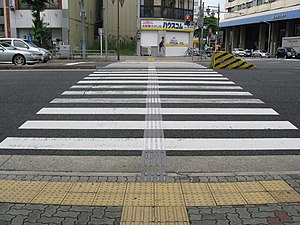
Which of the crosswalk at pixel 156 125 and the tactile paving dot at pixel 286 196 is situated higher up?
the crosswalk at pixel 156 125

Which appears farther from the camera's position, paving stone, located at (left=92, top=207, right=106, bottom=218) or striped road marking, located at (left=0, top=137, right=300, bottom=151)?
striped road marking, located at (left=0, top=137, right=300, bottom=151)

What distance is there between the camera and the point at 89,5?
44.4 meters

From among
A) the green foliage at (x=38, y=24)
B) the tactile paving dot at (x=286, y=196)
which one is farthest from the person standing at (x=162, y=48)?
the tactile paving dot at (x=286, y=196)

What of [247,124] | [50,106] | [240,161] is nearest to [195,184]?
[240,161]

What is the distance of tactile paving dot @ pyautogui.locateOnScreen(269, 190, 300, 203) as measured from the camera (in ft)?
13.3

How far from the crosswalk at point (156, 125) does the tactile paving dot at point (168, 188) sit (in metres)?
1.12

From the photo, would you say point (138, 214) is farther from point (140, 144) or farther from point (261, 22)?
point (261, 22)

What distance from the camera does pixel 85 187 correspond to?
4.35m

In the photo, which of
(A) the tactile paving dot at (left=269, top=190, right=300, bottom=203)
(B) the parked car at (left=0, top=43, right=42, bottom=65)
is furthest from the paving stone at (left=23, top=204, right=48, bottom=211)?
(B) the parked car at (left=0, top=43, right=42, bottom=65)

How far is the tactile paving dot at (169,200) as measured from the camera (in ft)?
12.9

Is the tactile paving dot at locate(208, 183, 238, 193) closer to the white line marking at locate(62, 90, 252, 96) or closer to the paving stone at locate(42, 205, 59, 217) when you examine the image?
the paving stone at locate(42, 205, 59, 217)

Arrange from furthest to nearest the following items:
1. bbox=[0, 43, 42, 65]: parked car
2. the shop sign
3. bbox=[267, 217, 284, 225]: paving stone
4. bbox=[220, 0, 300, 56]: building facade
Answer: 1. bbox=[220, 0, 300, 56]: building facade
2. the shop sign
3. bbox=[0, 43, 42, 65]: parked car
4. bbox=[267, 217, 284, 225]: paving stone

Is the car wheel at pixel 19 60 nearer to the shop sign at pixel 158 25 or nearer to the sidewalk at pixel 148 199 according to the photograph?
the sidewalk at pixel 148 199

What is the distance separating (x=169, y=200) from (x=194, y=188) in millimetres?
462
